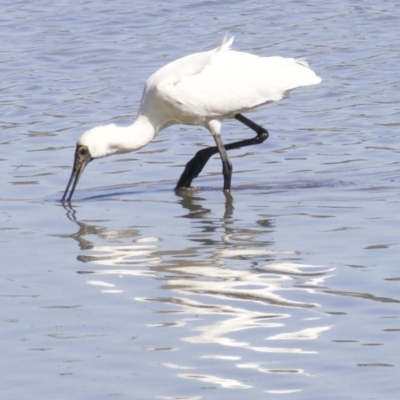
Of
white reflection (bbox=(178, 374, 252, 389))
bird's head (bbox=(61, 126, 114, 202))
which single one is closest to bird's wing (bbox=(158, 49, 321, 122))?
bird's head (bbox=(61, 126, 114, 202))

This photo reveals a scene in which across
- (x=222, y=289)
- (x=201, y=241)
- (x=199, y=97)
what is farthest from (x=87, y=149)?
(x=222, y=289)

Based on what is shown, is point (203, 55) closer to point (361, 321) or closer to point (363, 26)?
point (361, 321)

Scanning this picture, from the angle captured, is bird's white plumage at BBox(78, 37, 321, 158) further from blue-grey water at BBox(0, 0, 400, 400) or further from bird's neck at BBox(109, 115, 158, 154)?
blue-grey water at BBox(0, 0, 400, 400)

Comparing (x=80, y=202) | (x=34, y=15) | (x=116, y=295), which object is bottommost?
(x=34, y=15)

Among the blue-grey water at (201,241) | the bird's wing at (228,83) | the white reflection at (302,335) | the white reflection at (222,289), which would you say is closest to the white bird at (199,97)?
the bird's wing at (228,83)

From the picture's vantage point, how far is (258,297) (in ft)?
21.5

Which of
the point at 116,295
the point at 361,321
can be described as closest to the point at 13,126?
the point at 116,295

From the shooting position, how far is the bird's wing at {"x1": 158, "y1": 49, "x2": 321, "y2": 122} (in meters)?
9.98

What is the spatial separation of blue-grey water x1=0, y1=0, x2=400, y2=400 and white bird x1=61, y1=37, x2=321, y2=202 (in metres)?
0.30

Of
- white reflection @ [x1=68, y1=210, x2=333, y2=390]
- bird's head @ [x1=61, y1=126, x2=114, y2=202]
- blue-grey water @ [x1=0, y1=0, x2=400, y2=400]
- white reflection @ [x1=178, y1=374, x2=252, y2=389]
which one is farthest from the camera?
bird's head @ [x1=61, y1=126, x2=114, y2=202]

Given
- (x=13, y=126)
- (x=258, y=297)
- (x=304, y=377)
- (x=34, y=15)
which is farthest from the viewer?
(x=34, y=15)

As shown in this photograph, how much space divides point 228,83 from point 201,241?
7.55 feet

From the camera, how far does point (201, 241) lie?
8.20m

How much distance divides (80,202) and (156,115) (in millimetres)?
985
